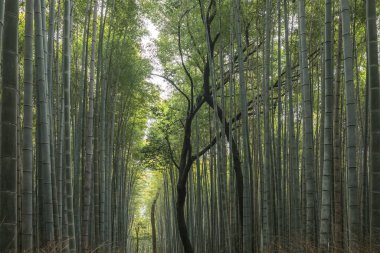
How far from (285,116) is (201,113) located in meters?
3.79

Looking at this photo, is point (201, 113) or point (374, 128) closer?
point (374, 128)

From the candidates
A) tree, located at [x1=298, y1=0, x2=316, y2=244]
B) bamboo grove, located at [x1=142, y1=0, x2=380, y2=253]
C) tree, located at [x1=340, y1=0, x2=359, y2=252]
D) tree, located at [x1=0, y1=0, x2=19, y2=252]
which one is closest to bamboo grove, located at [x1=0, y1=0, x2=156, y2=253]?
tree, located at [x1=0, y1=0, x2=19, y2=252]

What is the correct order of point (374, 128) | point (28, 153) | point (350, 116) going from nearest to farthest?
1. point (28, 153)
2. point (374, 128)
3. point (350, 116)

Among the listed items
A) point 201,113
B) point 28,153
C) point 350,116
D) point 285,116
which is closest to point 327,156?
point 350,116

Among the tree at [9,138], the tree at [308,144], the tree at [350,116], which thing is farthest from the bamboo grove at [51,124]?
the tree at [350,116]

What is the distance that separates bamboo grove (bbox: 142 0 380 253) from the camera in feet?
10.3

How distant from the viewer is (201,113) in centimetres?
994

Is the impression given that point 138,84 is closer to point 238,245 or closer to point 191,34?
point 191,34

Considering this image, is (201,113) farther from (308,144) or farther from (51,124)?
(308,144)

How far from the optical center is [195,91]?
8562mm

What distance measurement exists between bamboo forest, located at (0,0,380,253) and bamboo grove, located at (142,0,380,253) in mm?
23

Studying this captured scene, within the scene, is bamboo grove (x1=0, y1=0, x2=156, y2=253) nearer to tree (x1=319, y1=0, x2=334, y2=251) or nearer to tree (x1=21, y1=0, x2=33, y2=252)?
tree (x1=21, y1=0, x2=33, y2=252)

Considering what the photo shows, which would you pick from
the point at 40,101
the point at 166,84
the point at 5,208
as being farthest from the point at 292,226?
the point at 166,84

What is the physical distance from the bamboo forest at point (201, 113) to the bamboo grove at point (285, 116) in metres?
0.02
